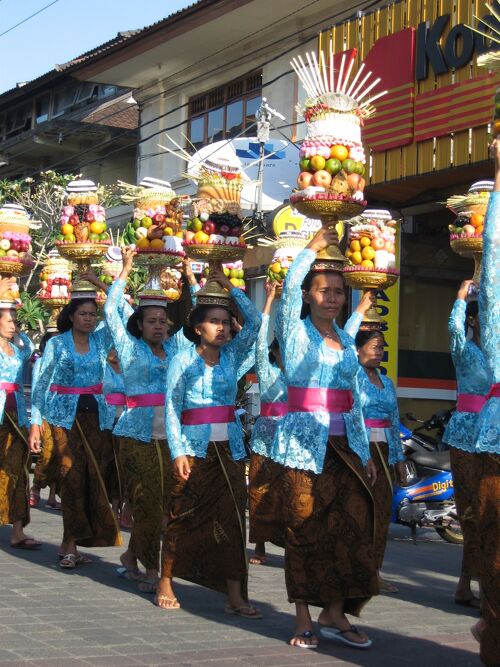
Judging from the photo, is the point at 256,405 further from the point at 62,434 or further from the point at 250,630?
the point at 250,630

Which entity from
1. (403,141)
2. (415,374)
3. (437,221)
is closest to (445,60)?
(403,141)

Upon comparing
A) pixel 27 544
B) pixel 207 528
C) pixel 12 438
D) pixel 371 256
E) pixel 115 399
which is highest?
pixel 371 256

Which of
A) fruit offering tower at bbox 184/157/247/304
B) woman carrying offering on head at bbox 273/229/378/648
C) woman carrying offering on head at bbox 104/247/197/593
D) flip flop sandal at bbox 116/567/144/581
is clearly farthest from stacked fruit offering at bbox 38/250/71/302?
woman carrying offering on head at bbox 273/229/378/648

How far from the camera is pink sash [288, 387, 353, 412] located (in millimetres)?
6285

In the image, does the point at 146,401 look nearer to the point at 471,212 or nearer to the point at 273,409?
the point at 273,409

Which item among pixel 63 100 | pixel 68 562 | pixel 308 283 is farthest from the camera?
pixel 63 100

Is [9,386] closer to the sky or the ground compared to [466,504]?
closer to the sky

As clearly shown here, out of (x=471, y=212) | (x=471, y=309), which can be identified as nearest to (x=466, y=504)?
(x=471, y=309)

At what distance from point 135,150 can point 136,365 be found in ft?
63.6

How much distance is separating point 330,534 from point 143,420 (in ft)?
7.57

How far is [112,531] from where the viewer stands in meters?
8.89

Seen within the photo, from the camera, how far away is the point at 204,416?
7180mm

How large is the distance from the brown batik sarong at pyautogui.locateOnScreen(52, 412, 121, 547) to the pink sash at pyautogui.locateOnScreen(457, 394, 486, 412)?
9.15ft

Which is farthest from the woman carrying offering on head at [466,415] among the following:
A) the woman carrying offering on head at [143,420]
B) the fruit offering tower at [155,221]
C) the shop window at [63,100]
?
the shop window at [63,100]
